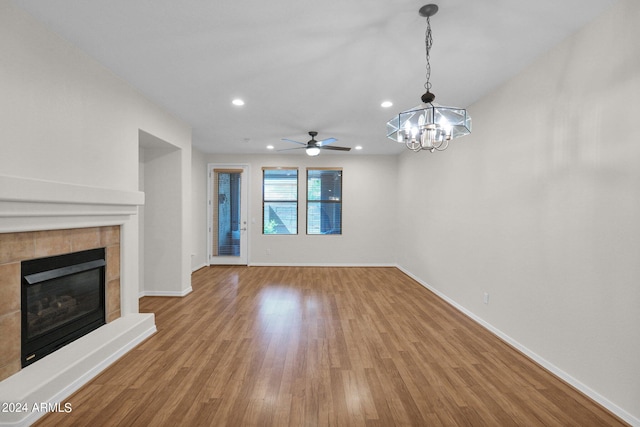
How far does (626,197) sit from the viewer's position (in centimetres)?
182

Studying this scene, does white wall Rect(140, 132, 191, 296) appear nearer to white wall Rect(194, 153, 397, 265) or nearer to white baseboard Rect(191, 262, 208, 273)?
white baseboard Rect(191, 262, 208, 273)

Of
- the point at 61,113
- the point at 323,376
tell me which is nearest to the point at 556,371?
the point at 323,376

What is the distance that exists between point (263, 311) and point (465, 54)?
3577mm

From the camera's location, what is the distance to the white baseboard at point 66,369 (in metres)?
1.71

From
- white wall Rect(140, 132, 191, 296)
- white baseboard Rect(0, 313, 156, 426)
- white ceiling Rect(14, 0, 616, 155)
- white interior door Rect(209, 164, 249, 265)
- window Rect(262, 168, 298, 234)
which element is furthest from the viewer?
Result: window Rect(262, 168, 298, 234)

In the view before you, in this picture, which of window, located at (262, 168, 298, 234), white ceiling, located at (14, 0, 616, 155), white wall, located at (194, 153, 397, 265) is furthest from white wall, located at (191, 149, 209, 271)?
white ceiling, located at (14, 0, 616, 155)

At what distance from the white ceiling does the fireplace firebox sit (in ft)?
6.04

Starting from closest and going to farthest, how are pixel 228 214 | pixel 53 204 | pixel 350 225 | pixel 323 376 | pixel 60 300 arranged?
pixel 53 204 < pixel 323 376 < pixel 60 300 < pixel 228 214 < pixel 350 225

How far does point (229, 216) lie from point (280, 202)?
124 cm

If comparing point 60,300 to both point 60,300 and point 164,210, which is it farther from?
point 164,210

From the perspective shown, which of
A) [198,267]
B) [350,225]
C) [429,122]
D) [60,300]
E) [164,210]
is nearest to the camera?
[429,122]

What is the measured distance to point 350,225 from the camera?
675 centimetres

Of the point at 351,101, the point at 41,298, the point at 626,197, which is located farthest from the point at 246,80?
the point at 626,197

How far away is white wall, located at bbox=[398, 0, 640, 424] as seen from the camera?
1816mm
